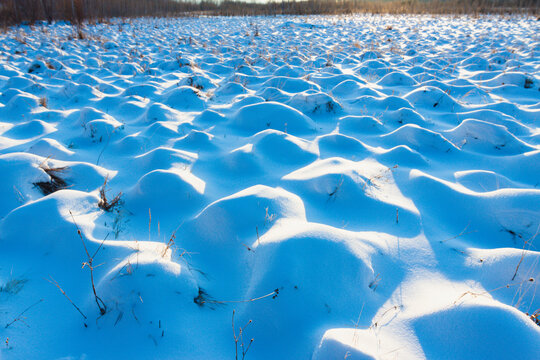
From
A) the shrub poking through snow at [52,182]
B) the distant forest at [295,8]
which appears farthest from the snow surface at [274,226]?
the distant forest at [295,8]

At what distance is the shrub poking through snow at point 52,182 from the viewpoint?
1.59 m

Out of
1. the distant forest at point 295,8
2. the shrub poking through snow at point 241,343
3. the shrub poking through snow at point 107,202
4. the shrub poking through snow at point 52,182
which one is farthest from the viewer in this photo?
the distant forest at point 295,8

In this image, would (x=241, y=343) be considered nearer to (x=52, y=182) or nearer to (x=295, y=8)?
(x=52, y=182)

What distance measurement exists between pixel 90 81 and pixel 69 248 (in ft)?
10.6

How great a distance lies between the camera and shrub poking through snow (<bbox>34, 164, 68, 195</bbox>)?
62.6 inches

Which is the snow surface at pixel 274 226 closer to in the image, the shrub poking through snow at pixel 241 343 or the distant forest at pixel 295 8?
the shrub poking through snow at pixel 241 343

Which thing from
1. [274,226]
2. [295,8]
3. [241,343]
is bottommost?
[241,343]

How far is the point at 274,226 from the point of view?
1.28 meters

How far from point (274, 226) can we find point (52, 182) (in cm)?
132

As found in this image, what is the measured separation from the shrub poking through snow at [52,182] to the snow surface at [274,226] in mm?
16

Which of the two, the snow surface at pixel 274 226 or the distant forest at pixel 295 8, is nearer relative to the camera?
the snow surface at pixel 274 226

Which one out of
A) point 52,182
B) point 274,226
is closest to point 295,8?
point 52,182

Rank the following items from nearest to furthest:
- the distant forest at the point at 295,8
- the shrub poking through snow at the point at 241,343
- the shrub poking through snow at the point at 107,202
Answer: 1. the shrub poking through snow at the point at 241,343
2. the shrub poking through snow at the point at 107,202
3. the distant forest at the point at 295,8

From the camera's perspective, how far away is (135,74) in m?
4.11
